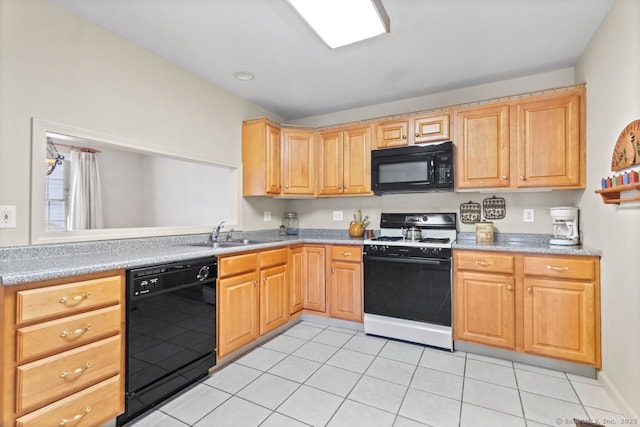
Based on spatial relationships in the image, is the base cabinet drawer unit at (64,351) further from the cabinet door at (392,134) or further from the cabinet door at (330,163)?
the cabinet door at (392,134)

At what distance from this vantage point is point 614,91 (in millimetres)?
1861

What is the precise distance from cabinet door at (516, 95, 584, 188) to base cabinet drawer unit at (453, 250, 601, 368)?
675mm

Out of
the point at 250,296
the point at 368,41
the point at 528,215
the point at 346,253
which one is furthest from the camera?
the point at 346,253

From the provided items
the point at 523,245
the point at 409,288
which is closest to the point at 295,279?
the point at 409,288

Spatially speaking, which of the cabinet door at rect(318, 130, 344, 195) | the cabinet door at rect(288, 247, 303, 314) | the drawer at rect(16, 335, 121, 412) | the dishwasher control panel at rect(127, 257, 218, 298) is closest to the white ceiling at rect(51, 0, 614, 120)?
the cabinet door at rect(318, 130, 344, 195)

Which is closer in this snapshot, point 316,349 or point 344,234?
point 316,349

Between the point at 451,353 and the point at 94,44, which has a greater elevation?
the point at 94,44

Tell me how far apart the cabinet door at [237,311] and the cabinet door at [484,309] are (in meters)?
1.70

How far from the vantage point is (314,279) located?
10.5 ft

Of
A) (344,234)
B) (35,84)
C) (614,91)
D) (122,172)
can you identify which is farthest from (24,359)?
(122,172)

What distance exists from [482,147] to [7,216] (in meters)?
3.38

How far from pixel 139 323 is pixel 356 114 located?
3.04 metres

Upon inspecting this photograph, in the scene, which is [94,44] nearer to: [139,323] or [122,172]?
[139,323]

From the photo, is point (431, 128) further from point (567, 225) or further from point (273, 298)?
point (273, 298)
